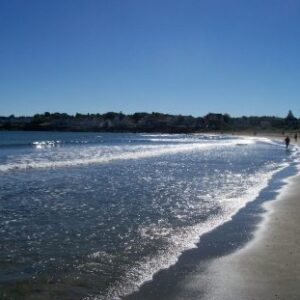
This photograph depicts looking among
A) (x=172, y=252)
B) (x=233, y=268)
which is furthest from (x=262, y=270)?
(x=172, y=252)

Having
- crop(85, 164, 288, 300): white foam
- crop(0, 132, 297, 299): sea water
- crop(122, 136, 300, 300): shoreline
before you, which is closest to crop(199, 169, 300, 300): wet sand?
crop(122, 136, 300, 300): shoreline

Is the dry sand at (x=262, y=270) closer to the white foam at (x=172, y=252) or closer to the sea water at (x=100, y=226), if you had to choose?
the white foam at (x=172, y=252)

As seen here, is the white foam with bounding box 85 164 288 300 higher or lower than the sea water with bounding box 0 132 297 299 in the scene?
higher

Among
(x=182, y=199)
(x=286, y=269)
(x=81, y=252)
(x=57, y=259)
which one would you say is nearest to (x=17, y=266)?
(x=57, y=259)

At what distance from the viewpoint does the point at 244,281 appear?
7742 mm

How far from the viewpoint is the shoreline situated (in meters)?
7.20

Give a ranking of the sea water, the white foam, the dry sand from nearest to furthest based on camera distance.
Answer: the dry sand
the white foam
the sea water

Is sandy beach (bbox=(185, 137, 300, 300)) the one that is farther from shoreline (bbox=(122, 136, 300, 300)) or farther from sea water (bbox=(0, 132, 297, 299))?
sea water (bbox=(0, 132, 297, 299))

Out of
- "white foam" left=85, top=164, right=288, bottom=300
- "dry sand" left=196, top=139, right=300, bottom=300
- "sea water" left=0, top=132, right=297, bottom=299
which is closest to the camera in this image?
"dry sand" left=196, top=139, right=300, bottom=300

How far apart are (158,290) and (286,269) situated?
2.36 meters

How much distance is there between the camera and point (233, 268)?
846 centimetres

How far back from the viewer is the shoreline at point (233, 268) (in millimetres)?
7195

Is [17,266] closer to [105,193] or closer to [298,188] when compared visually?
[105,193]

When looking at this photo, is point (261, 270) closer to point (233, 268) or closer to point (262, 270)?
point (262, 270)
